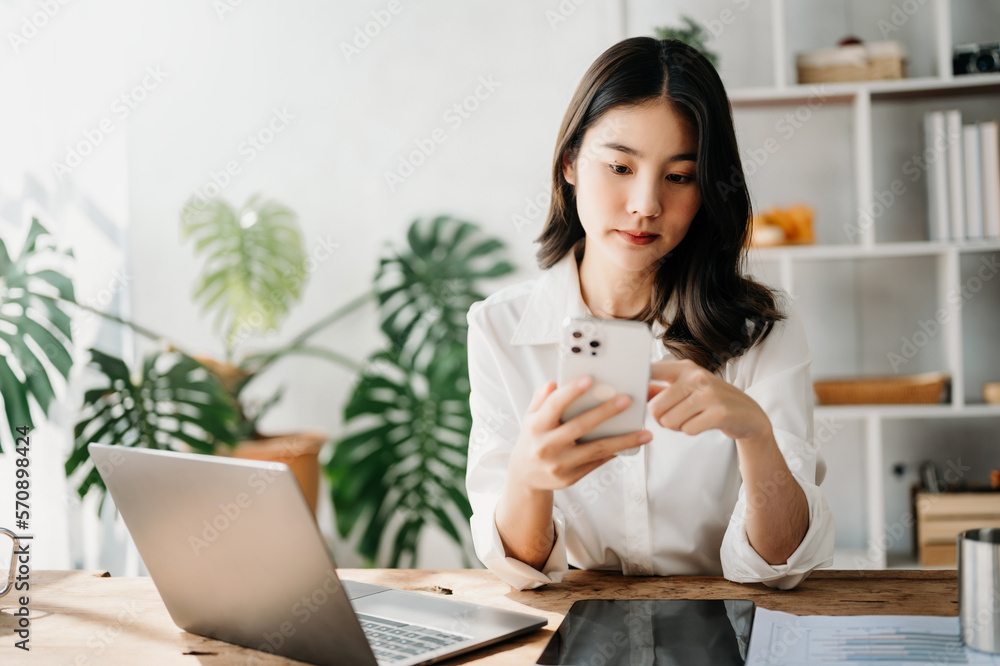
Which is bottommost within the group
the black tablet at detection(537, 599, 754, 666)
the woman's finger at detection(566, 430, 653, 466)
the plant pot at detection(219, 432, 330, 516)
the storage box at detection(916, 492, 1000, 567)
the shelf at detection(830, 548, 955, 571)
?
the shelf at detection(830, 548, 955, 571)

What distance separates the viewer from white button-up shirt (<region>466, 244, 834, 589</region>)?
47.7 inches

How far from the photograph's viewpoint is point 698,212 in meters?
1.33

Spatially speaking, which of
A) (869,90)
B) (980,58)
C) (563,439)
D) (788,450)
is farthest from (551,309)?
(980,58)

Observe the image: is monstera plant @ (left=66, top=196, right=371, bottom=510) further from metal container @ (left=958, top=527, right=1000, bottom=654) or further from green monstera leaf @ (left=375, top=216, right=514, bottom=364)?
metal container @ (left=958, top=527, right=1000, bottom=654)

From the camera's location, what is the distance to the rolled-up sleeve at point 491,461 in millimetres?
1096

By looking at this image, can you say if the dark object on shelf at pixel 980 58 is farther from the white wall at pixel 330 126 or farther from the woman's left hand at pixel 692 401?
the woman's left hand at pixel 692 401

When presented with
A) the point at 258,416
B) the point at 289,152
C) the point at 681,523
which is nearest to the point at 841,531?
the point at 681,523

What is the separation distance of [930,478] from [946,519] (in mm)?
131

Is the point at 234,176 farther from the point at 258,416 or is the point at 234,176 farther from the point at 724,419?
the point at 724,419

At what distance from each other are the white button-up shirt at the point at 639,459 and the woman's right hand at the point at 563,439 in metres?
0.25

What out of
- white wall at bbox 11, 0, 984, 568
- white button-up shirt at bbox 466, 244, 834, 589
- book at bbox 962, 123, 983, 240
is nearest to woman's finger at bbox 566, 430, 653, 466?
white button-up shirt at bbox 466, 244, 834, 589

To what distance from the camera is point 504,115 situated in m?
2.93

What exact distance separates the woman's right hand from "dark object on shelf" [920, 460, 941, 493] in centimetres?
197

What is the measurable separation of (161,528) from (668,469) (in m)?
0.73
